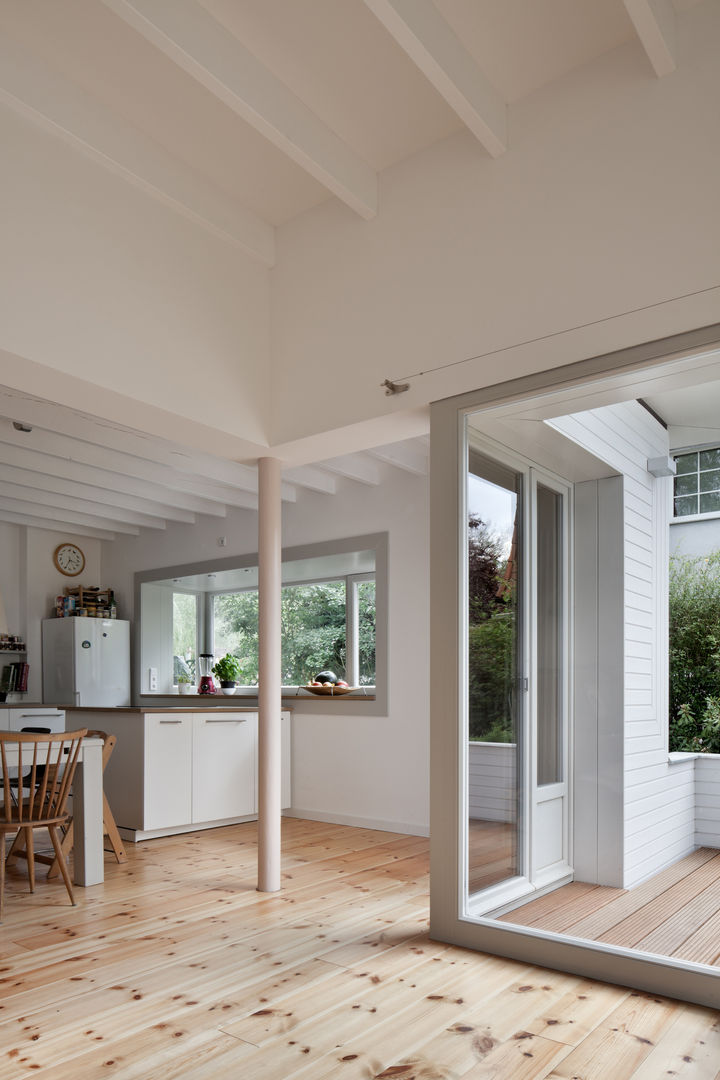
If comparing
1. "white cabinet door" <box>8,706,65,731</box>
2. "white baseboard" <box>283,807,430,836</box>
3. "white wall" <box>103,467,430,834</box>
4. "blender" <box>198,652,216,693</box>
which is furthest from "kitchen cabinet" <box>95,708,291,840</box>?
"blender" <box>198,652,216,693</box>

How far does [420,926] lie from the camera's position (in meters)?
3.67

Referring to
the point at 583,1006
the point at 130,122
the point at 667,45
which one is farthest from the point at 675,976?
the point at 130,122

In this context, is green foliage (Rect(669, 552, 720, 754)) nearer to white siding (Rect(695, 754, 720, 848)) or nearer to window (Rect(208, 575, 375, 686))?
white siding (Rect(695, 754, 720, 848))

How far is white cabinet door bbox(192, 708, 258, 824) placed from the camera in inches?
232

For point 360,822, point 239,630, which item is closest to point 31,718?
point 239,630

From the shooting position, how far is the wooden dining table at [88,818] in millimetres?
4391

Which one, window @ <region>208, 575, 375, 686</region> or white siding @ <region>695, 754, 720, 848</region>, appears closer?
white siding @ <region>695, 754, 720, 848</region>

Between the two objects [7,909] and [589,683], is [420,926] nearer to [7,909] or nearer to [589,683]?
[589,683]

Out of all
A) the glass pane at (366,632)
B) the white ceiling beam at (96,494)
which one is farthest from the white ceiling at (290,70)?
the glass pane at (366,632)

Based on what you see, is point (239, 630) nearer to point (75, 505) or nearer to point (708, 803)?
point (75, 505)

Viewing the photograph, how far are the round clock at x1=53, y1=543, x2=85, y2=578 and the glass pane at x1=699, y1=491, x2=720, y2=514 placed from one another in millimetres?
7007

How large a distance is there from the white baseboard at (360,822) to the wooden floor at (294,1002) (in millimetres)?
1527

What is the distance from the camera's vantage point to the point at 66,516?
7.62m

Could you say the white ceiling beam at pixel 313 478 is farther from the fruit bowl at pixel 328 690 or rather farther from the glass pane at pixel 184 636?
the glass pane at pixel 184 636
